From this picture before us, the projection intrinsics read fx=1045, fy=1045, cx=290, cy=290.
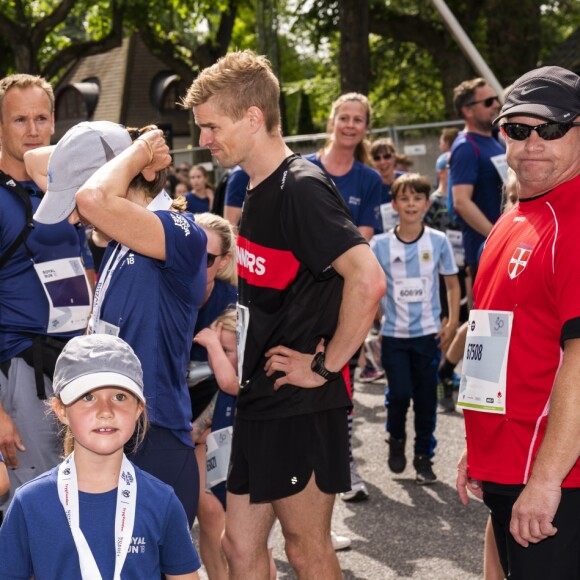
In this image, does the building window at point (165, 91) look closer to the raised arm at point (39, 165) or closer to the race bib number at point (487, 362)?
the raised arm at point (39, 165)

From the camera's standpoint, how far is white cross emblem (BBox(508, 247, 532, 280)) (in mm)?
3133

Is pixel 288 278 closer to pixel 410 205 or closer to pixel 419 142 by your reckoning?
pixel 410 205

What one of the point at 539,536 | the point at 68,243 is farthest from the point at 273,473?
the point at 68,243

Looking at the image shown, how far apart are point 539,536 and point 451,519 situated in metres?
3.21

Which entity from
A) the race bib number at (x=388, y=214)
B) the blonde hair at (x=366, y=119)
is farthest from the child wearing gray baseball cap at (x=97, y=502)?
the race bib number at (x=388, y=214)

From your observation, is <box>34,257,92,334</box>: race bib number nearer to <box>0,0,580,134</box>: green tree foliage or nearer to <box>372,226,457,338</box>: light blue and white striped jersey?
<box>372,226,457,338</box>: light blue and white striped jersey

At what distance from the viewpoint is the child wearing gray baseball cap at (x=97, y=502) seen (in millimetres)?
2859

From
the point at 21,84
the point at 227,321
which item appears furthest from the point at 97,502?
the point at 21,84

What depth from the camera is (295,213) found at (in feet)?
11.7

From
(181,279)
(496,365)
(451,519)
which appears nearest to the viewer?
(496,365)

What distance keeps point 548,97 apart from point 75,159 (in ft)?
5.21

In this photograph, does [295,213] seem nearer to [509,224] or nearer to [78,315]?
[509,224]

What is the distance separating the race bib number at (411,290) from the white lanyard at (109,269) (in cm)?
374

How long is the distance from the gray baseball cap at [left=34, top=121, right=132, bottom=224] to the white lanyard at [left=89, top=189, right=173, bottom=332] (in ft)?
0.75
